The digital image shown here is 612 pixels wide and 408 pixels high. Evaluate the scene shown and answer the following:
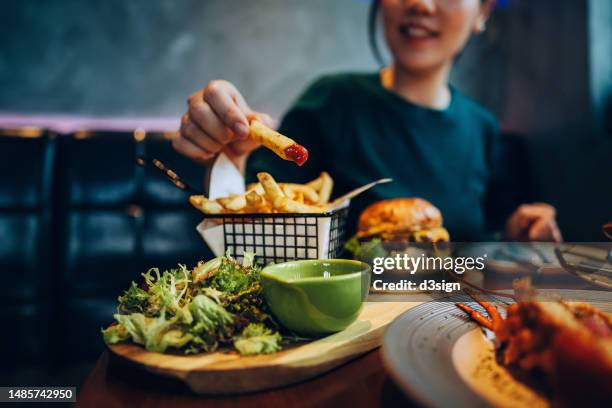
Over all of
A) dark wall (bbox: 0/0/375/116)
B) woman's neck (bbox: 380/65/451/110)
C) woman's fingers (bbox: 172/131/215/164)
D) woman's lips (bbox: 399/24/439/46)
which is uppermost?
dark wall (bbox: 0/0/375/116)

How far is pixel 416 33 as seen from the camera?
2016 mm

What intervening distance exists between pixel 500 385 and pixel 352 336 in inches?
10.4

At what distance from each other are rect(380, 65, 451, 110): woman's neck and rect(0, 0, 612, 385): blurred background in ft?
2.68

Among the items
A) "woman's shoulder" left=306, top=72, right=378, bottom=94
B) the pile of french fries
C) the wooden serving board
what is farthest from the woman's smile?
the wooden serving board

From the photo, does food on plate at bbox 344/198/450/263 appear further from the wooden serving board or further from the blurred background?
the blurred background

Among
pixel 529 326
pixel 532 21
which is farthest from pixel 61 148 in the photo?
pixel 532 21

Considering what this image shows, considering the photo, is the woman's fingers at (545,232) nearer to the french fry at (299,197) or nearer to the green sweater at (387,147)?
the green sweater at (387,147)

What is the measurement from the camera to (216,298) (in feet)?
2.65

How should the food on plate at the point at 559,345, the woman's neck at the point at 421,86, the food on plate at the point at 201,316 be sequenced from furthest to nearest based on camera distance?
the woman's neck at the point at 421,86 → the food on plate at the point at 201,316 → the food on plate at the point at 559,345

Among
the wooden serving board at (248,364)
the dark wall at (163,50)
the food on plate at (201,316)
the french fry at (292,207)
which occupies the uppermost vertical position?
the dark wall at (163,50)

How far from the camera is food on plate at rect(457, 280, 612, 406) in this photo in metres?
0.48

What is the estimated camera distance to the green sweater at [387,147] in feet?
7.21

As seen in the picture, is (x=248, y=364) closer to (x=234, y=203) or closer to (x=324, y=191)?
(x=234, y=203)

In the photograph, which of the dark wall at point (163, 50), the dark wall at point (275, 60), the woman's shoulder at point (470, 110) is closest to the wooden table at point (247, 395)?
the woman's shoulder at point (470, 110)
